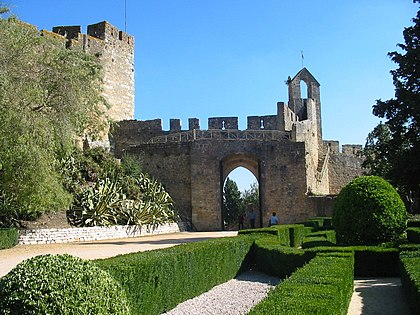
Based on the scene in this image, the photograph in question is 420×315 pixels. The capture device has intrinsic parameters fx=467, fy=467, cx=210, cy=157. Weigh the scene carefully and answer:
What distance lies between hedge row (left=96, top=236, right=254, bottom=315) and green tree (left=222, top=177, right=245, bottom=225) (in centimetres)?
2520

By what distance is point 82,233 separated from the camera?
16.2 m

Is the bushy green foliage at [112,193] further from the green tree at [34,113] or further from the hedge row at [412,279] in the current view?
the hedge row at [412,279]

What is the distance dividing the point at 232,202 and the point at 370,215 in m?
25.6

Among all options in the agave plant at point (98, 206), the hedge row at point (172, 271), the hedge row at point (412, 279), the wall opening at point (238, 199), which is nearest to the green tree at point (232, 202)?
the wall opening at point (238, 199)

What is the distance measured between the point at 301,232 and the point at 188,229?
861 centimetres

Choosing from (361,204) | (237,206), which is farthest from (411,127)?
(237,206)

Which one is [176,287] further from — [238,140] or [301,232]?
[238,140]

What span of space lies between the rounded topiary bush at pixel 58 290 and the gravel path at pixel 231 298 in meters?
3.35

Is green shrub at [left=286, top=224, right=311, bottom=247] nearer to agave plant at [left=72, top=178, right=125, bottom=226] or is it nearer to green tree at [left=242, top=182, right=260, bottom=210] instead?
agave plant at [left=72, top=178, right=125, bottom=226]

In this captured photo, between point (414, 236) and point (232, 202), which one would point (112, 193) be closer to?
point (414, 236)

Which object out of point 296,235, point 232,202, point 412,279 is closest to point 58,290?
point 412,279

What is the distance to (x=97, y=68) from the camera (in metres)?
18.8

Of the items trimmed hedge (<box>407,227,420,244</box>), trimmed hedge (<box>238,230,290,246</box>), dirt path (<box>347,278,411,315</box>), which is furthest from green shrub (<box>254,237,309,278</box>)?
trimmed hedge (<box>407,227,420,244</box>)

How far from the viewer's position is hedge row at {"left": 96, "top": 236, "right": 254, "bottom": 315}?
5953 millimetres
